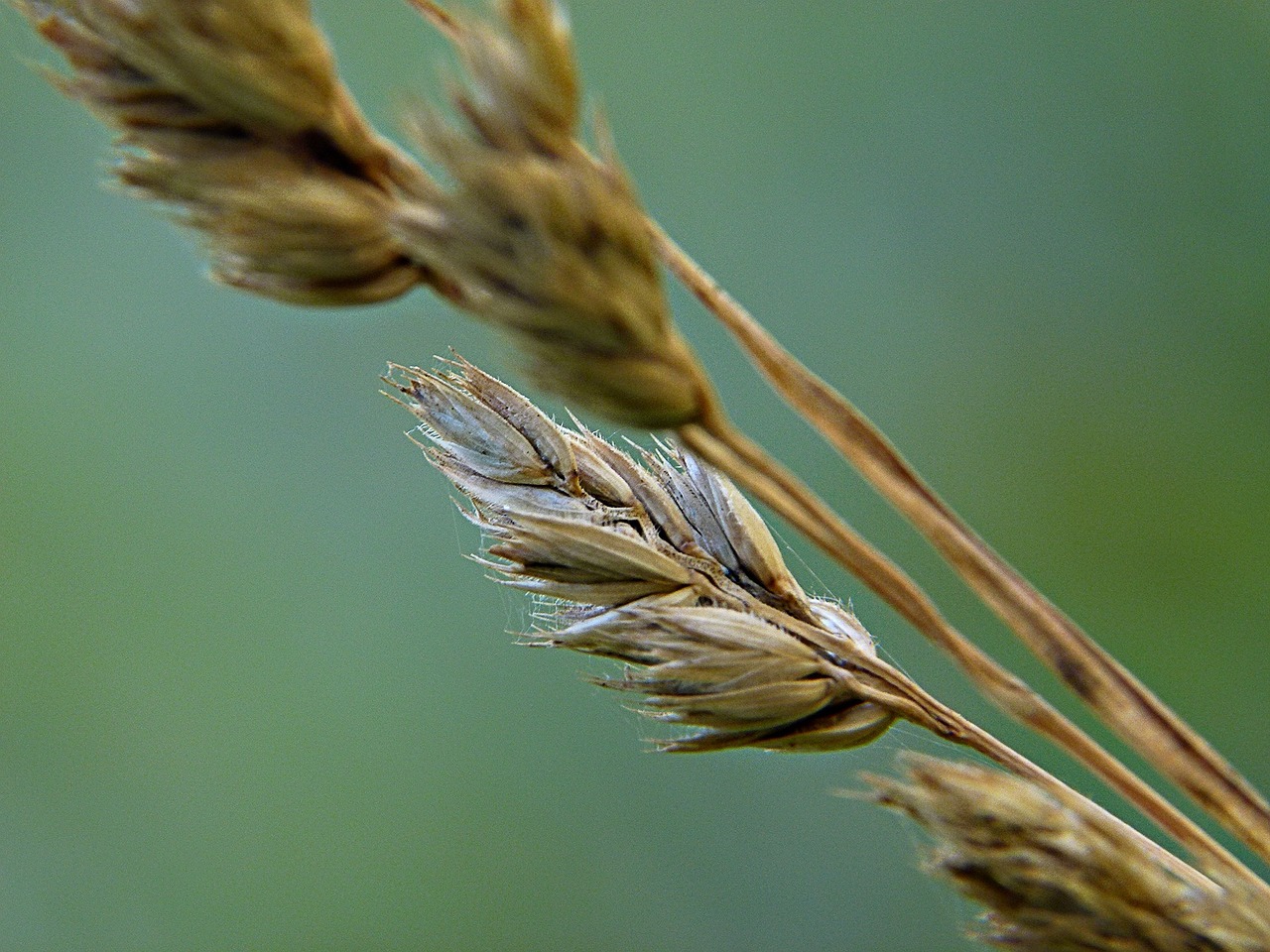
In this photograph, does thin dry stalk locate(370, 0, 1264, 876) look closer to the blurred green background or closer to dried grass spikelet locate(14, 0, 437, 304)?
dried grass spikelet locate(14, 0, 437, 304)

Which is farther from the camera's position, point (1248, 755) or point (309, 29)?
point (1248, 755)

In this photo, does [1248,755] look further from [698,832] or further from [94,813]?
[94,813]

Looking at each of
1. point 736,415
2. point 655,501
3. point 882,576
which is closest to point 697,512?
point 655,501

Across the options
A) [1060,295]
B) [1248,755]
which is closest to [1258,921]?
[1248,755]

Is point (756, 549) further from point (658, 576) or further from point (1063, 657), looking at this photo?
point (1063, 657)

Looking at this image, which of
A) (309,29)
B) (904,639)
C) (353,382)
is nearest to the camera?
(309,29)

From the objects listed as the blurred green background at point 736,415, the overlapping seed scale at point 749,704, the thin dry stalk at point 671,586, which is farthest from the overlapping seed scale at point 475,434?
the blurred green background at point 736,415

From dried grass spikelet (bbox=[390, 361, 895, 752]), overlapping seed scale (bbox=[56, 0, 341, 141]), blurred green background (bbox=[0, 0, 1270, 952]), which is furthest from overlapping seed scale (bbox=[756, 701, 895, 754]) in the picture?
blurred green background (bbox=[0, 0, 1270, 952])

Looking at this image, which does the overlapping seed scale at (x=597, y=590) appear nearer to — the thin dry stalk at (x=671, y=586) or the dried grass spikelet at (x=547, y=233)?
the thin dry stalk at (x=671, y=586)
